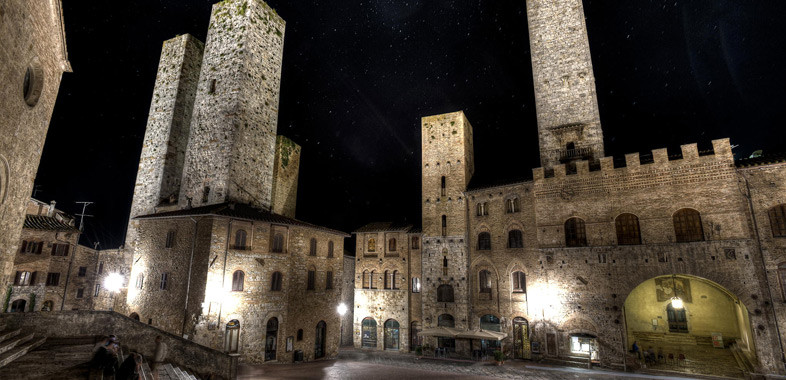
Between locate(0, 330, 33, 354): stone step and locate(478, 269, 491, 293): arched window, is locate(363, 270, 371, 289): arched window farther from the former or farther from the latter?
locate(0, 330, 33, 354): stone step

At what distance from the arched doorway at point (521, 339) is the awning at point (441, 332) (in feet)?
11.7

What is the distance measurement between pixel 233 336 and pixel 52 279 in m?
21.4

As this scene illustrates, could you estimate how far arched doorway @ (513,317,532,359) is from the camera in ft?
75.9

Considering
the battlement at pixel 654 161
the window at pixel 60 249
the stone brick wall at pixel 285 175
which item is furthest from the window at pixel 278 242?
the window at pixel 60 249

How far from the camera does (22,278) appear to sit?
89.9 ft

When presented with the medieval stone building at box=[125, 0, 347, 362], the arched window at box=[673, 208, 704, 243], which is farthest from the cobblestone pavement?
the arched window at box=[673, 208, 704, 243]

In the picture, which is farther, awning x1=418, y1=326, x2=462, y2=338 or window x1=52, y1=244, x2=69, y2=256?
window x1=52, y1=244, x2=69, y2=256

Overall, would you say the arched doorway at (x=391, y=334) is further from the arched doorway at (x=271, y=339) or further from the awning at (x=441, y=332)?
the arched doorway at (x=271, y=339)

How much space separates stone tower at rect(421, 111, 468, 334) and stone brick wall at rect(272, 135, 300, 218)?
1114 cm

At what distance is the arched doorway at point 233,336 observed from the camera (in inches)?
749

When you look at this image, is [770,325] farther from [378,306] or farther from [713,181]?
[378,306]

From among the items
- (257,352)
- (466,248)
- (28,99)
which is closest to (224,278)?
(257,352)

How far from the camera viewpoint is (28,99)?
32.3ft

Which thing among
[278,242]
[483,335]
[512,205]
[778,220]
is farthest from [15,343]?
[778,220]
